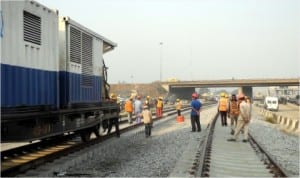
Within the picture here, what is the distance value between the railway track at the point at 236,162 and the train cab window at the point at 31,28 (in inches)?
191

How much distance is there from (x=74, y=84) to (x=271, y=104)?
6191 cm

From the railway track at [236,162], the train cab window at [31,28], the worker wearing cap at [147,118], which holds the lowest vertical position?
the railway track at [236,162]

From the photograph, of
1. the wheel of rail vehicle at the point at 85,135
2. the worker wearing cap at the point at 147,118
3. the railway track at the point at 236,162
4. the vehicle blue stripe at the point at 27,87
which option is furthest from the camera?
the worker wearing cap at the point at 147,118

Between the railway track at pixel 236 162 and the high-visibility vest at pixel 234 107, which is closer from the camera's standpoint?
the railway track at pixel 236 162

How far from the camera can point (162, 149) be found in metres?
14.8

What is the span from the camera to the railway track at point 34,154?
10336 mm

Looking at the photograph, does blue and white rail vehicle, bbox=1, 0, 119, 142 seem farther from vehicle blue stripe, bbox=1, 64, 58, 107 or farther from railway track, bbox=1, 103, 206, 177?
railway track, bbox=1, 103, 206, 177

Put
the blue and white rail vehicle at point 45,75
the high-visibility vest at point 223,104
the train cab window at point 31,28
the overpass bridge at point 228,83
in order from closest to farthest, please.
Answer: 1. the blue and white rail vehicle at point 45,75
2. the train cab window at point 31,28
3. the high-visibility vest at point 223,104
4. the overpass bridge at point 228,83

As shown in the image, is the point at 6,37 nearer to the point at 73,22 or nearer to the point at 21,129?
the point at 21,129

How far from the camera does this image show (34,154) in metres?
13.0

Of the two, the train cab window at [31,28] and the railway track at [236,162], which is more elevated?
the train cab window at [31,28]

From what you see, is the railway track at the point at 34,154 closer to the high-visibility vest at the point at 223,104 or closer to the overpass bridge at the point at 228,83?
the high-visibility vest at the point at 223,104

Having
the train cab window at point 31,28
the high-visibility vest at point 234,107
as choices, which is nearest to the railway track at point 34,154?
the train cab window at point 31,28

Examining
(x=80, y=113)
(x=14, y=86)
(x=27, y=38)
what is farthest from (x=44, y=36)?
(x=80, y=113)
